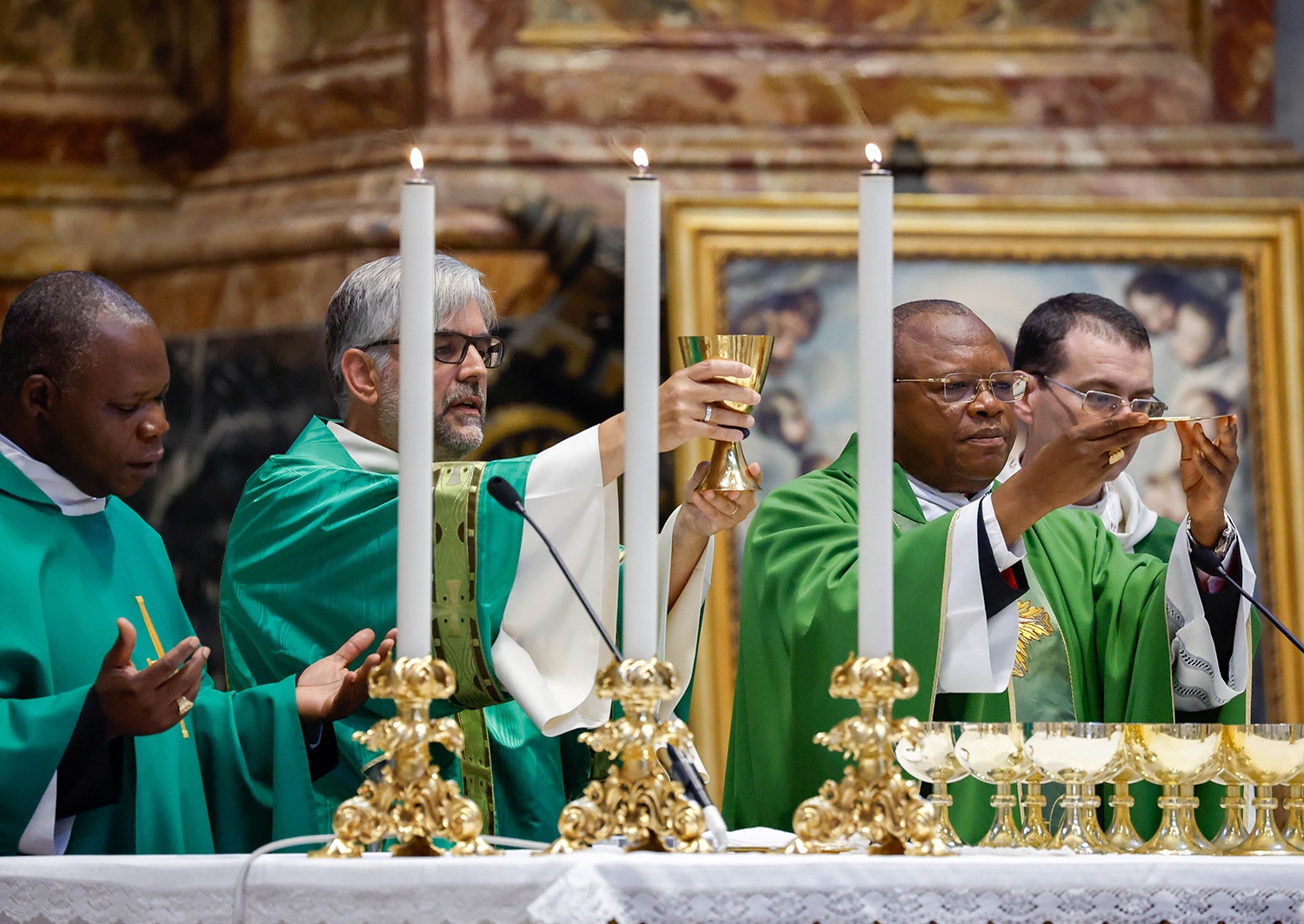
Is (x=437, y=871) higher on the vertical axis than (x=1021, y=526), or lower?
lower

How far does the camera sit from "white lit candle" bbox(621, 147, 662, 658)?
215 centimetres

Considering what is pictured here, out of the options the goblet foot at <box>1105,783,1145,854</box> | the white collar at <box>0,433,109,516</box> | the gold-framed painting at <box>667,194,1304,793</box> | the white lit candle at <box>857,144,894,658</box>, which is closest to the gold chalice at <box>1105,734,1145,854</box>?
the goblet foot at <box>1105,783,1145,854</box>

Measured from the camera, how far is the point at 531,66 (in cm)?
529

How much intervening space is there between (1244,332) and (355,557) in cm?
302

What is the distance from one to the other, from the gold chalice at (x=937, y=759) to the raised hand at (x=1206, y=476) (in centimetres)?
83

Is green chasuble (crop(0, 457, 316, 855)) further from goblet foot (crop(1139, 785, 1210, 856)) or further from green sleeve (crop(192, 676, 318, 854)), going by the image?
goblet foot (crop(1139, 785, 1210, 856))

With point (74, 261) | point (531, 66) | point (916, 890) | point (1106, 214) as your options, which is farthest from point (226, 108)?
point (916, 890)

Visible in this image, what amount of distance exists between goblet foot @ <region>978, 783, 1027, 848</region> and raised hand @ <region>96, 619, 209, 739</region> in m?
1.04

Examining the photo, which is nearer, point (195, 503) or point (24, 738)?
point (24, 738)

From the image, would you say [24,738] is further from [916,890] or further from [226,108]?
[226,108]

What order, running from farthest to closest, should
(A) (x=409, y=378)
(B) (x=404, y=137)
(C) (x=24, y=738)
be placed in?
(B) (x=404, y=137)
(C) (x=24, y=738)
(A) (x=409, y=378)

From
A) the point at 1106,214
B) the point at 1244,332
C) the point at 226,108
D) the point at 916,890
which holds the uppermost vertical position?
the point at 226,108

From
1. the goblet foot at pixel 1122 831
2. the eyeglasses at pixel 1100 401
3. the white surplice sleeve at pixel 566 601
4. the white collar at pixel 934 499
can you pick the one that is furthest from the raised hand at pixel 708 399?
the eyeglasses at pixel 1100 401

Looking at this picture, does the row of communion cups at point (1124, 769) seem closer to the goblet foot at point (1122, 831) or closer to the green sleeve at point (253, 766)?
the goblet foot at point (1122, 831)
